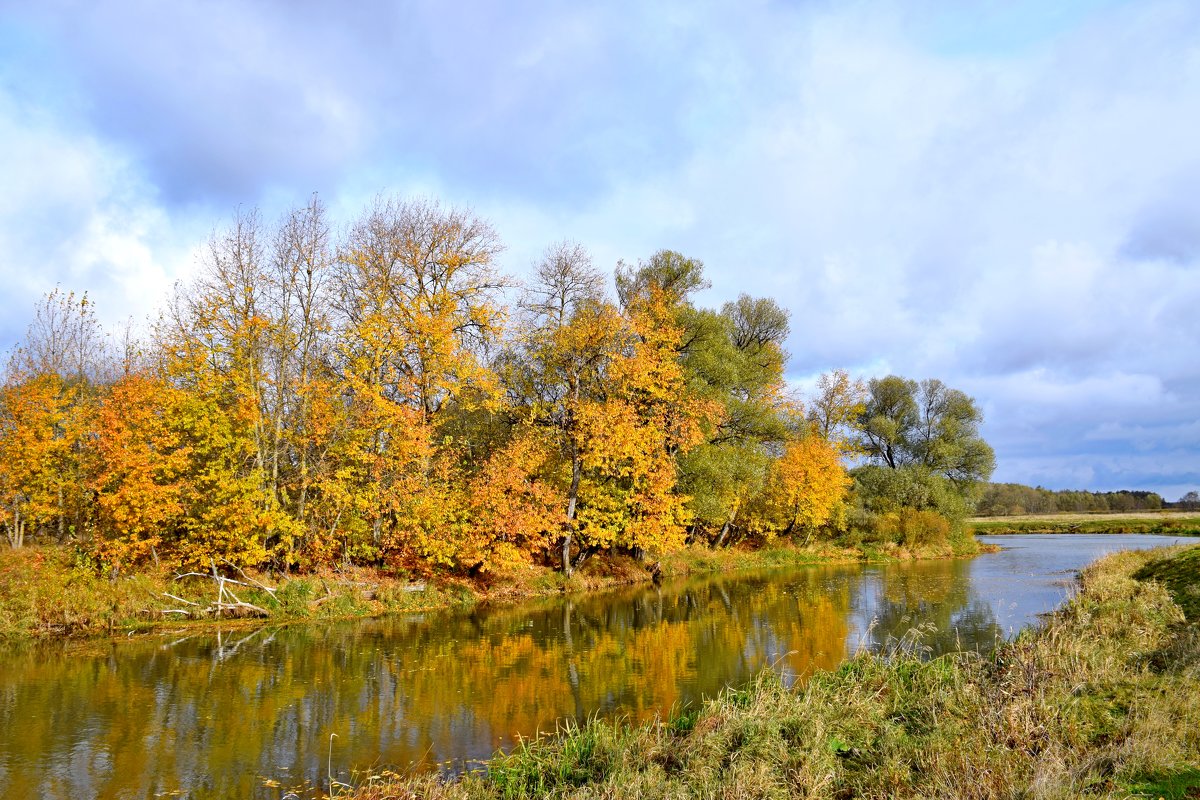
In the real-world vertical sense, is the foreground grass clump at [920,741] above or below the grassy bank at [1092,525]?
above

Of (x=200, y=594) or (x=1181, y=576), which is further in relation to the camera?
(x=200, y=594)

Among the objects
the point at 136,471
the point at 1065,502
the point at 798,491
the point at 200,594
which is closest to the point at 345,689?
the point at 200,594

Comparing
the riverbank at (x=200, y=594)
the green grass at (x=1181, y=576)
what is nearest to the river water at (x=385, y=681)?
the riverbank at (x=200, y=594)

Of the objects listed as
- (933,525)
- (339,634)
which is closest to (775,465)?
(933,525)

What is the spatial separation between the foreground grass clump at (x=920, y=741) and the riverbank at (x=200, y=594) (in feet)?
52.6

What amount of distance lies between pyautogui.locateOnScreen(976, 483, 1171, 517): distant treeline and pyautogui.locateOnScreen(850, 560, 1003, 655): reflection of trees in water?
292 ft

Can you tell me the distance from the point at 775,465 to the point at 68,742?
44.0m

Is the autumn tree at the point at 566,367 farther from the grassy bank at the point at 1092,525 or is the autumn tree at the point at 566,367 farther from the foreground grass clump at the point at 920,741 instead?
the grassy bank at the point at 1092,525

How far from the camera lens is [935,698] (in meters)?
11.6

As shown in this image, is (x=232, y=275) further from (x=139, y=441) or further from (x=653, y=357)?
(x=653, y=357)

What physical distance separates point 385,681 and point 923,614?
18555 mm

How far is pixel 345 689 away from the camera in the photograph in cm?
1597

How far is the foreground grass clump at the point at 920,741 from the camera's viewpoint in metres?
8.30

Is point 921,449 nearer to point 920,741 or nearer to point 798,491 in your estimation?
point 798,491
